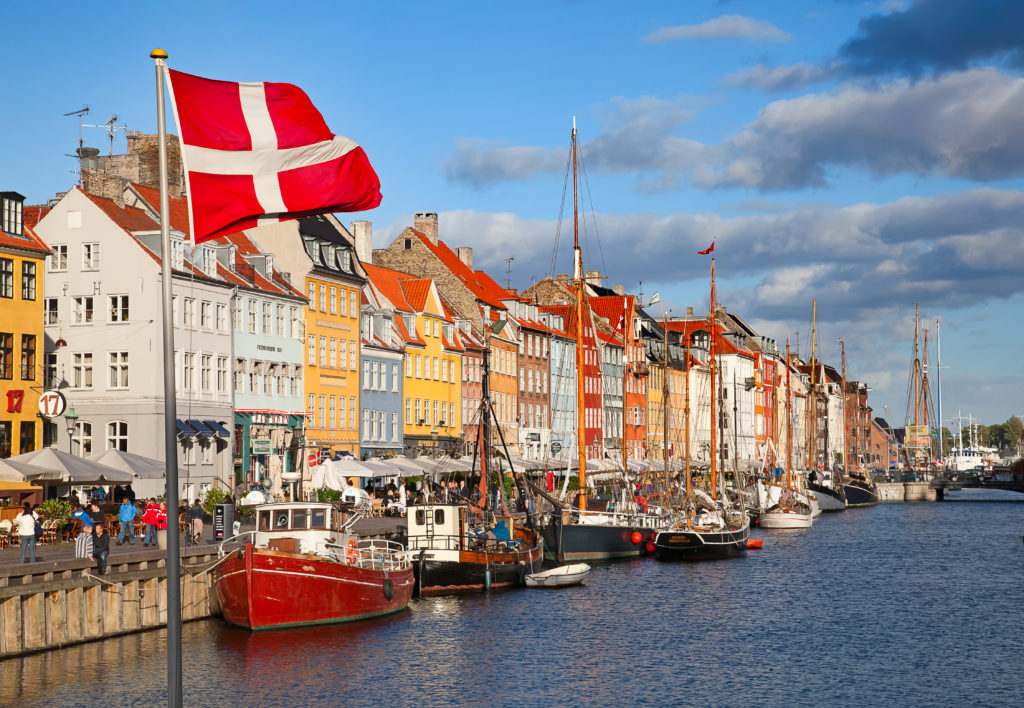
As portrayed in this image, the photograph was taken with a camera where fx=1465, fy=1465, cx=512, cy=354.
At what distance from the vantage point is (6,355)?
200ft

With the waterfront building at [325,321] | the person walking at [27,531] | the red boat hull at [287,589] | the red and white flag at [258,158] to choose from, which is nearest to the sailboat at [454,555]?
the red boat hull at [287,589]

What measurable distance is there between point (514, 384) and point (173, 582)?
103m

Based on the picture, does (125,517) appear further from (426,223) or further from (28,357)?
(426,223)

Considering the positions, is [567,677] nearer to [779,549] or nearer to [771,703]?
[771,703]

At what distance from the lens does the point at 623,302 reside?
146 meters

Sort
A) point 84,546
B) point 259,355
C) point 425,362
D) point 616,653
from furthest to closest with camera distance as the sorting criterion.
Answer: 1. point 425,362
2. point 259,355
3. point 616,653
4. point 84,546

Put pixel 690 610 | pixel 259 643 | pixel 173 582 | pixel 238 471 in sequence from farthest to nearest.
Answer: pixel 238 471 < pixel 690 610 < pixel 259 643 < pixel 173 582

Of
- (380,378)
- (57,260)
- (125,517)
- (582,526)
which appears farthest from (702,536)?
(57,260)

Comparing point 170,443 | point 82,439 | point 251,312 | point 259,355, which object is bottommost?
point 170,443

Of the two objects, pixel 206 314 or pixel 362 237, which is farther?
pixel 362 237

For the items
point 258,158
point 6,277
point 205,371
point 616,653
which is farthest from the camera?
point 205,371

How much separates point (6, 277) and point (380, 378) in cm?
3374

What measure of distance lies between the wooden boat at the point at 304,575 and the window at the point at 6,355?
2121 centimetres

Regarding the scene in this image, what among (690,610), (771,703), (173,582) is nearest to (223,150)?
(173,582)
